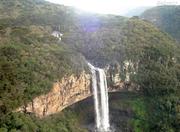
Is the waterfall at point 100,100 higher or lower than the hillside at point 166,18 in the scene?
lower

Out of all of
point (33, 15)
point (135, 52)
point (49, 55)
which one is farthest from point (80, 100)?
point (33, 15)

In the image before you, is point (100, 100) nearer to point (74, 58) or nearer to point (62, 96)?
point (62, 96)

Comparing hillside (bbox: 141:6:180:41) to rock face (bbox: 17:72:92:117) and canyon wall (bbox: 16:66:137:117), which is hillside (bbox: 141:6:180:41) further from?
rock face (bbox: 17:72:92:117)

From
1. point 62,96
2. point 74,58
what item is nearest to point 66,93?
point 62,96

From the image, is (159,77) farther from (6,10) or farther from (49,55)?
(6,10)

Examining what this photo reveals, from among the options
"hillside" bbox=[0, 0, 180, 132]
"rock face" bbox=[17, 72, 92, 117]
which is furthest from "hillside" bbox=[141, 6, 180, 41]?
"rock face" bbox=[17, 72, 92, 117]

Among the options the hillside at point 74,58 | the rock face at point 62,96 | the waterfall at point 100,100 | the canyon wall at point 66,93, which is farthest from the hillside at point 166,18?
the rock face at point 62,96

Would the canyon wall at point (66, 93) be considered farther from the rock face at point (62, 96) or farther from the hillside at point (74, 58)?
the hillside at point (74, 58)
